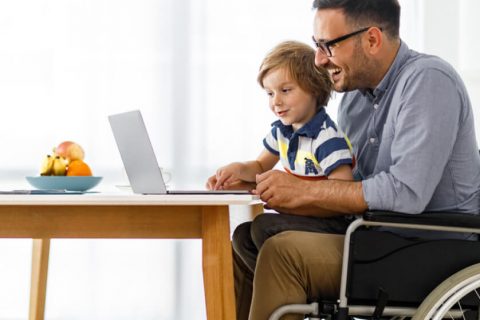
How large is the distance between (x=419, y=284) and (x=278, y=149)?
81 centimetres

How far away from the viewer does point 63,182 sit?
2.21m

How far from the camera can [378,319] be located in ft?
5.98

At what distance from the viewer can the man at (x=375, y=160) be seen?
188cm

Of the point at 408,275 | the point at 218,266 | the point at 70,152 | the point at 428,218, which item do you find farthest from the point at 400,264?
the point at 70,152

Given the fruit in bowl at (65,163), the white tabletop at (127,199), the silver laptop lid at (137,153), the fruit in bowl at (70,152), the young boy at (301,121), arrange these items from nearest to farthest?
the white tabletop at (127,199) → the silver laptop lid at (137,153) → the young boy at (301,121) → the fruit in bowl at (65,163) → the fruit in bowl at (70,152)

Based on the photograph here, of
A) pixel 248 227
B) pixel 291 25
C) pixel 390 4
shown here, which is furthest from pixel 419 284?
pixel 291 25

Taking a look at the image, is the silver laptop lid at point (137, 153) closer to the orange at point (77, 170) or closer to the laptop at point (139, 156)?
the laptop at point (139, 156)

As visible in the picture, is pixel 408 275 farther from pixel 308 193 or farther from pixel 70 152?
pixel 70 152

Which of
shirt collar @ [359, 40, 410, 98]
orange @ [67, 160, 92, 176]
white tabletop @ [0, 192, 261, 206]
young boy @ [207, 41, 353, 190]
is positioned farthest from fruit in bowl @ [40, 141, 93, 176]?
shirt collar @ [359, 40, 410, 98]

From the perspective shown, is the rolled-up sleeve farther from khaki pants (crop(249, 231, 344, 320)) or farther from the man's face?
the man's face

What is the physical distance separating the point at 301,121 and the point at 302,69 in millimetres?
147

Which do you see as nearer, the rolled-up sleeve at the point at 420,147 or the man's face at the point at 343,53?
the rolled-up sleeve at the point at 420,147

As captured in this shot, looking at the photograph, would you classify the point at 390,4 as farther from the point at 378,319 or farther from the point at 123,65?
the point at 123,65

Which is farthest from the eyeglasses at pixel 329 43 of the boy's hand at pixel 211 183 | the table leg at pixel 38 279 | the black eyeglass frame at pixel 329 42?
the table leg at pixel 38 279
